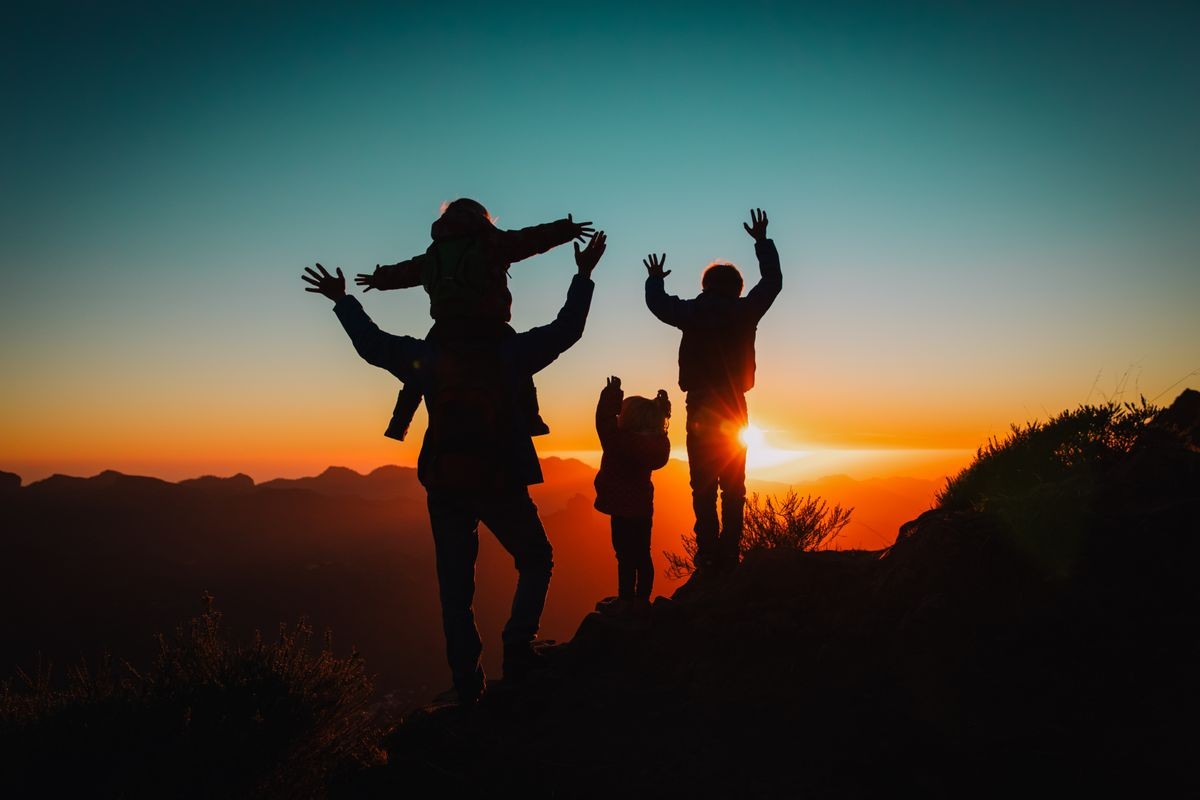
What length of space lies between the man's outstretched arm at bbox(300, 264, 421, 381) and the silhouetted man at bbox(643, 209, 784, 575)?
258 cm

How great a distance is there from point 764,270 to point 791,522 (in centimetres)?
364

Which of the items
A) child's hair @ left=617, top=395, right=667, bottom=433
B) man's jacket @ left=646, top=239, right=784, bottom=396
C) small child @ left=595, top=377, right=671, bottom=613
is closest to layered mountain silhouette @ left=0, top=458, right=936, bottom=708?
small child @ left=595, top=377, right=671, bottom=613

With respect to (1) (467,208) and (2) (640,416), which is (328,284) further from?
(2) (640,416)

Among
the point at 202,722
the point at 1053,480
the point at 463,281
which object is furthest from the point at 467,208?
the point at 1053,480

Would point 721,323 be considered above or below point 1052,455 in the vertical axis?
above

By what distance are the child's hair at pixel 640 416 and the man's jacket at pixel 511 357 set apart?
231 cm

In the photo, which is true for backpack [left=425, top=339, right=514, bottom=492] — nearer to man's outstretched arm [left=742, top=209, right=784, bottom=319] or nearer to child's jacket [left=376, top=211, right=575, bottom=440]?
child's jacket [left=376, top=211, right=575, bottom=440]

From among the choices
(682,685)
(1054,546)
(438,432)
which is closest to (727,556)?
(682,685)

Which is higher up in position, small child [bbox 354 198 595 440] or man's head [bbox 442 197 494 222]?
man's head [bbox 442 197 494 222]

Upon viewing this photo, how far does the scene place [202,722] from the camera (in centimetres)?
393

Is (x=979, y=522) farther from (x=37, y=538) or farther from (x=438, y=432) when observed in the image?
(x=37, y=538)

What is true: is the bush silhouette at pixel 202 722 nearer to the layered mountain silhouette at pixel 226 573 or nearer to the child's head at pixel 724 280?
the child's head at pixel 724 280

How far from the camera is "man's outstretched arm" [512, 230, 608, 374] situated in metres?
3.61

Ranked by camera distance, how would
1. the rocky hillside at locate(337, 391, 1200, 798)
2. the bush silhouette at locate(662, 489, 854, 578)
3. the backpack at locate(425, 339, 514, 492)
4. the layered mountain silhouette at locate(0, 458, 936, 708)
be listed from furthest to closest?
the layered mountain silhouette at locate(0, 458, 936, 708) → the bush silhouette at locate(662, 489, 854, 578) → the backpack at locate(425, 339, 514, 492) → the rocky hillside at locate(337, 391, 1200, 798)
